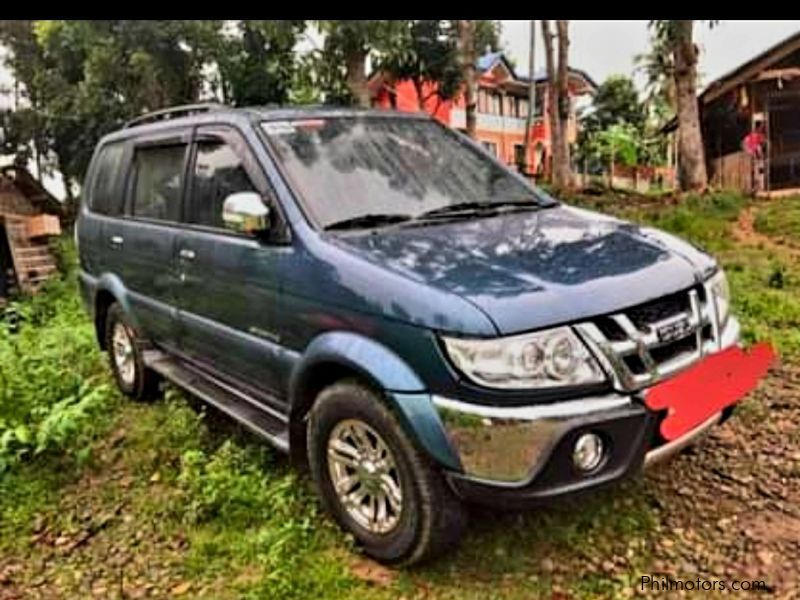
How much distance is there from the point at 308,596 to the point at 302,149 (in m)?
2.03

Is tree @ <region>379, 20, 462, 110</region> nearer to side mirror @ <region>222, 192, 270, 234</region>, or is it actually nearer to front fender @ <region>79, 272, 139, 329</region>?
front fender @ <region>79, 272, 139, 329</region>

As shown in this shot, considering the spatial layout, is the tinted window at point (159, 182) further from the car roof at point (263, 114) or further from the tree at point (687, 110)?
the tree at point (687, 110)

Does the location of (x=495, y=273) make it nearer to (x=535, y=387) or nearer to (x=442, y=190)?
(x=535, y=387)

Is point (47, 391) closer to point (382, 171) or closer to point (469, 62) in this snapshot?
point (382, 171)

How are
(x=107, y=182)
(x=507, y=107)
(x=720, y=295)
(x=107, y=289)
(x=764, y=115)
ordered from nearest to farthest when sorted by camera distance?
(x=720, y=295) → (x=107, y=289) → (x=107, y=182) → (x=764, y=115) → (x=507, y=107)

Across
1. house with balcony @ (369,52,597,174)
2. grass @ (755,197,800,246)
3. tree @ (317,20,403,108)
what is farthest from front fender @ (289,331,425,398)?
house with balcony @ (369,52,597,174)

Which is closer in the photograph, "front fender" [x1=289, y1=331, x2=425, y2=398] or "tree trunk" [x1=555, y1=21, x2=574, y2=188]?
"front fender" [x1=289, y1=331, x2=425, y2=398]

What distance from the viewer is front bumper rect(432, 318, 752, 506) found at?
2.64 metres

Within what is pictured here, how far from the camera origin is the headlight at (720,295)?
10.6 ft

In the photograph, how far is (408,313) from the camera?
2.81 m

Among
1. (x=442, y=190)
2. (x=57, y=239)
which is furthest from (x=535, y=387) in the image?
(x=57, y=239)

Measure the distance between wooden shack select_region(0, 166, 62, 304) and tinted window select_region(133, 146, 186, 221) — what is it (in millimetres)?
10092

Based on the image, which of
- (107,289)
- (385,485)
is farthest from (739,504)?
(107,289)

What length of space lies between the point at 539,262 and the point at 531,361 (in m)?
0.50
